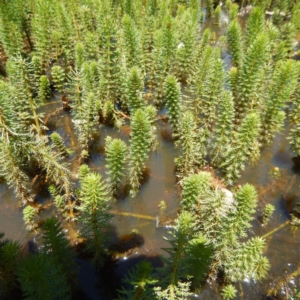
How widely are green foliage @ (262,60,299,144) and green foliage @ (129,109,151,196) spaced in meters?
10.1

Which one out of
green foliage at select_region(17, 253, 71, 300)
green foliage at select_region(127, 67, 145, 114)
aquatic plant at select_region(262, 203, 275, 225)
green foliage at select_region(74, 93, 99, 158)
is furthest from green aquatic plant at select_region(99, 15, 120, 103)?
green foliage at select_region(17, 253, 71, 300)

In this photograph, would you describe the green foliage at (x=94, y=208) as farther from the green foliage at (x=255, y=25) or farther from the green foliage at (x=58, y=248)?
the green foliage at (x=255, y=25)

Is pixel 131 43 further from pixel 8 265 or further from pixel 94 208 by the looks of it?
pixel 8 265

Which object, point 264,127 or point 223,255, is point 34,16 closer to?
point 264,127

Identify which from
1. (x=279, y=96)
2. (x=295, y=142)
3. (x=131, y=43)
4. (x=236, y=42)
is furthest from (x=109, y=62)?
(x=295, y=142)

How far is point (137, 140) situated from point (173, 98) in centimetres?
527

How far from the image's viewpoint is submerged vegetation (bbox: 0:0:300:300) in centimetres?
1238

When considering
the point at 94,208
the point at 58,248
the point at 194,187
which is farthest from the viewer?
the point at 194,187

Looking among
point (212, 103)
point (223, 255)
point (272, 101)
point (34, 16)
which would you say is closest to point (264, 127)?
point (272, 101)

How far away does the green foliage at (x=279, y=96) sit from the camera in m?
20.8

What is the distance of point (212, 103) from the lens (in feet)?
69.5

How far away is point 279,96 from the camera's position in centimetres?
2098

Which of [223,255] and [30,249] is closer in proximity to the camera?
[223,255]

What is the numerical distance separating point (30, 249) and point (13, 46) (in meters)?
20.5
